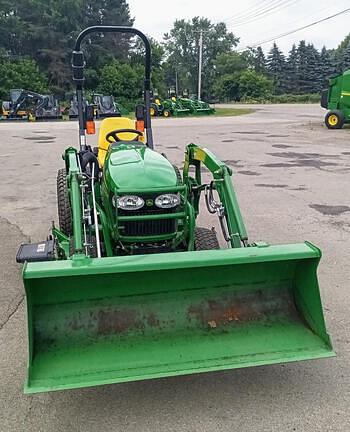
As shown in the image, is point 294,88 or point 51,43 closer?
point 51,43

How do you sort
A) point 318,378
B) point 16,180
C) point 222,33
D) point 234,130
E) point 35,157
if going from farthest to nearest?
point 222,33
point 234,130
point 35,157
point 16,180
point 318,378

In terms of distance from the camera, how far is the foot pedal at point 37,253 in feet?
12.2

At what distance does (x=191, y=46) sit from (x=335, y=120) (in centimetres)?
7310

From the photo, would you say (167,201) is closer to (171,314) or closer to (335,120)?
(171,314)

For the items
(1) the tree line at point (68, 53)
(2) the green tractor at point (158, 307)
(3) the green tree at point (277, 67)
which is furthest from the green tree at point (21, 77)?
(3) the green tree at point (277, 67)

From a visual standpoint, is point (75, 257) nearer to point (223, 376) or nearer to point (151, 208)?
point (151, 208)

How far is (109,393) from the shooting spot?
107 inches

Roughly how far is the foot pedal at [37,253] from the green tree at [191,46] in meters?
79.6

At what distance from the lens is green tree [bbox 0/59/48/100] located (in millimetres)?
39312

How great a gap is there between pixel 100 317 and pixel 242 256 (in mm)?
868

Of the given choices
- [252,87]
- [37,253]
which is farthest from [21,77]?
[37,253]

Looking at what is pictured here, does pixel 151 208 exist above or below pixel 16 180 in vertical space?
above

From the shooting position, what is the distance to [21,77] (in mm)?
40781

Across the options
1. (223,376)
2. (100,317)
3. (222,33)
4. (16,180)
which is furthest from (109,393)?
(222,33)
